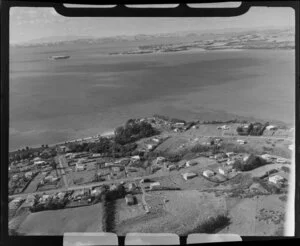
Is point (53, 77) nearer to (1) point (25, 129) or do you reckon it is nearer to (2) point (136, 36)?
(1) point (25, 129)

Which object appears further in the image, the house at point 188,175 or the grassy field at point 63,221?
the house at point 188,175

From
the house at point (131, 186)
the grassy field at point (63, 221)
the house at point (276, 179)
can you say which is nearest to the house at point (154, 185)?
the house at point (131, 186)

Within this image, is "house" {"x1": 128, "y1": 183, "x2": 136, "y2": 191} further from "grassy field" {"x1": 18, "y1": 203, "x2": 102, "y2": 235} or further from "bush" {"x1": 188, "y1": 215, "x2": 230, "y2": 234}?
"bush" {"x1": 188, "y1": 215, "x2": 230, "y2": 234}

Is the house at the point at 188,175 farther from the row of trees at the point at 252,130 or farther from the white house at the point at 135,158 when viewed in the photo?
the row of trees at the point at 252,130

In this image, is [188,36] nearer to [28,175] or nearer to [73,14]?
[73,14]

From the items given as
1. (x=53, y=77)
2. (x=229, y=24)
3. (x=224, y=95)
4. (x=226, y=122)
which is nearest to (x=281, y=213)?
(x=226, y=122)

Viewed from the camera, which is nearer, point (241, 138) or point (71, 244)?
point (71, 244)

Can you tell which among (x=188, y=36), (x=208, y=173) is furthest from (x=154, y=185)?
(x=188, y=36)

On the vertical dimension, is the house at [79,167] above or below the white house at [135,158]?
below

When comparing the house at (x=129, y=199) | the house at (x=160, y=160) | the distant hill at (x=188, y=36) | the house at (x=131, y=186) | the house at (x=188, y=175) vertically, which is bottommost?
the house at (x=129, y=199)
